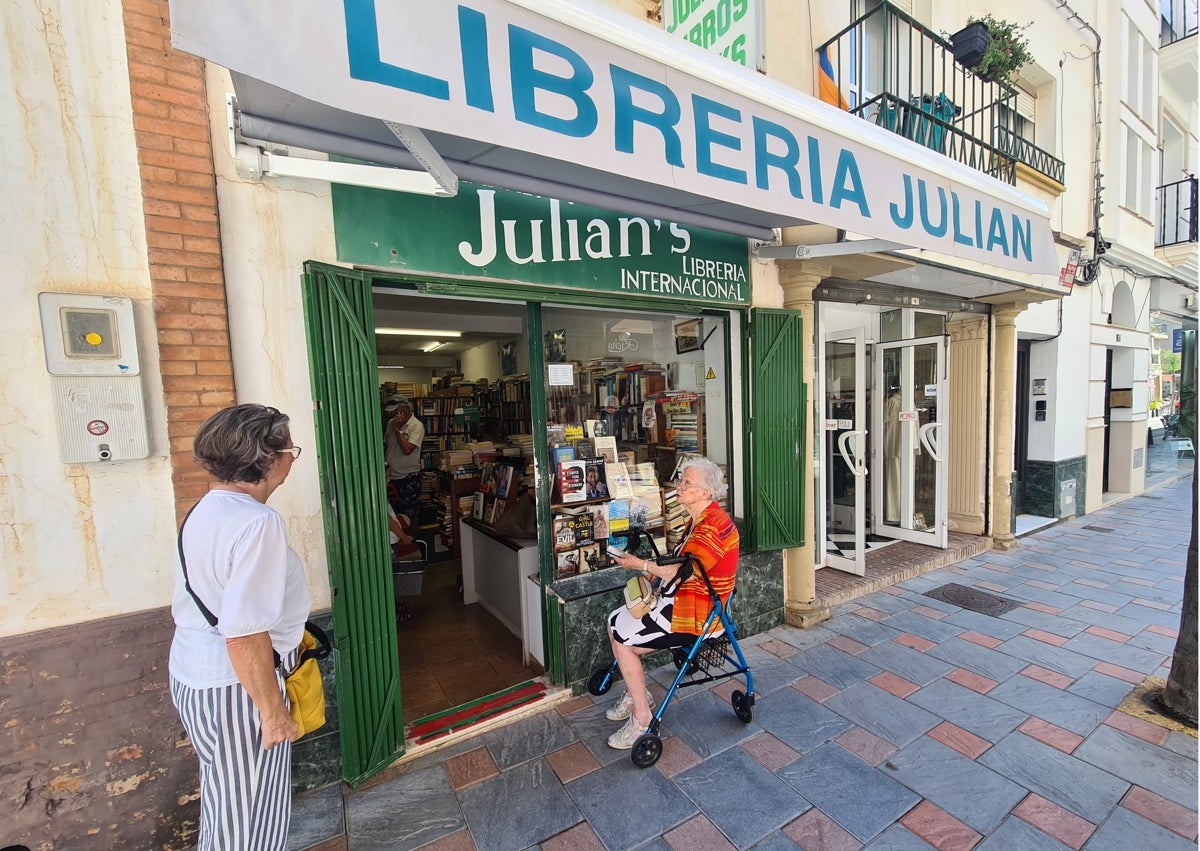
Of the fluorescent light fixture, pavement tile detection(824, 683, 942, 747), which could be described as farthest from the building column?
the fluorescent light fixture

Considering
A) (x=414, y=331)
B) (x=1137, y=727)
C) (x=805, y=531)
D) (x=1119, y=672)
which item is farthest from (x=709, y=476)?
(x=414, y=331)

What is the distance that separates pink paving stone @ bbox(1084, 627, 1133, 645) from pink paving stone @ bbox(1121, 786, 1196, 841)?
1873 mm

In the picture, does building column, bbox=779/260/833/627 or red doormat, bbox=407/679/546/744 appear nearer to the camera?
red doormat, bbox=407/679/546/744

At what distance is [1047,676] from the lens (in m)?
3.28

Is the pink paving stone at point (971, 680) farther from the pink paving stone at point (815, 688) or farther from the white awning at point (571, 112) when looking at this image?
the white awning at point (571, 112)

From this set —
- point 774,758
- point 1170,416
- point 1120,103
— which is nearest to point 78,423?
point 774,758

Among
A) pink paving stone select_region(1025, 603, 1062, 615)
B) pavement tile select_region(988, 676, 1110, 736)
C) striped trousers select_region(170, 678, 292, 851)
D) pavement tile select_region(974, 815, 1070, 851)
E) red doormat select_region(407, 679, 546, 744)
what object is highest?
striped trousers select_region(170, 678, 292, 851)

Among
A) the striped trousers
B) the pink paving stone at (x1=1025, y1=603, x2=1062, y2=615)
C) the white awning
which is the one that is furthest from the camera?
the pink paving stone at (x1=1025, y1=603, x2=1062, y2=615)

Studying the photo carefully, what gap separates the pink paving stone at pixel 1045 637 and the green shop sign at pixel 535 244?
3.29 metres

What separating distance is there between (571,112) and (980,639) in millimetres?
4414

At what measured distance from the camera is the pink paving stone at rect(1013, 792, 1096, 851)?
2107mm

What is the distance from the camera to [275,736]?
1.58 meters

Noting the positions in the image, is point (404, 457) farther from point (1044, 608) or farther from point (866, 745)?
point (1044, 608)

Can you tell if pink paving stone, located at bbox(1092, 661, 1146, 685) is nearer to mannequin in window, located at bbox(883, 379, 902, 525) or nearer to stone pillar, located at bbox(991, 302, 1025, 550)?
mannequin in window, located at bbox(883, 379, 902, 525)
